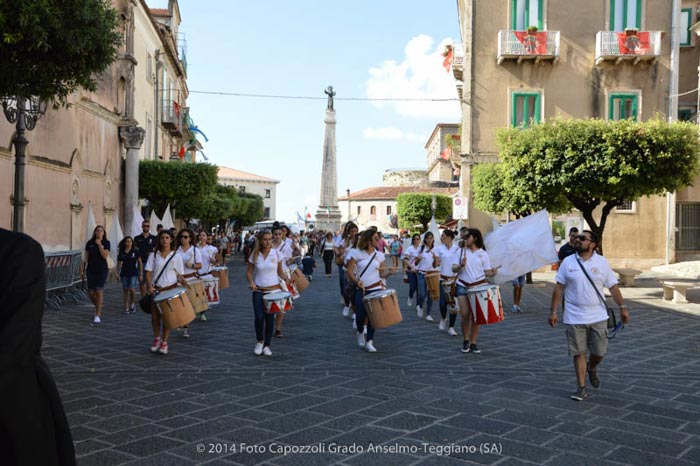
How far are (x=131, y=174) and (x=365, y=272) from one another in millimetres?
16123

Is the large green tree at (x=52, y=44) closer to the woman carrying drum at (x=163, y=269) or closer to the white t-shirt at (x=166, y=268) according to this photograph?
the woman carrying drum at (x=163, y=269)

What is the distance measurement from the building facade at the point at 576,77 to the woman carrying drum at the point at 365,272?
65.3ft

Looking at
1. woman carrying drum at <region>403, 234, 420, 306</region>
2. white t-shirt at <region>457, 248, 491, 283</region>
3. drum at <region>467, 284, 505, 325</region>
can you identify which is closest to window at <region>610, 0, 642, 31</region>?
woman carrying drum at <region>403, 234, 420, 306</region>

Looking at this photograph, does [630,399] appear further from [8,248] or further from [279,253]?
[8,248]

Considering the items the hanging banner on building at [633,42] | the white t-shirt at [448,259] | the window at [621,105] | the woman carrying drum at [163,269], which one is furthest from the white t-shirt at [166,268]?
the hanging banner on building at [633,42]

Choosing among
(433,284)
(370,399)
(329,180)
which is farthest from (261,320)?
(329,180)

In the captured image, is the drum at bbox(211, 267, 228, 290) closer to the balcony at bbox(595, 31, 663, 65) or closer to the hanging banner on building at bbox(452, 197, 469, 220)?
the hanging banner on building at bbox(452, 197, 469, 220)

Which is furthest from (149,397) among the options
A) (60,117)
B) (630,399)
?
(60,117)

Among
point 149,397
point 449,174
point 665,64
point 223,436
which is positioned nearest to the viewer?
point 223,436

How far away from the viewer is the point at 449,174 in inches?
3150

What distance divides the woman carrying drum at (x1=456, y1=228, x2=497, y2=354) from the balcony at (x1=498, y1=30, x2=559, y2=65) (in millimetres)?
19666

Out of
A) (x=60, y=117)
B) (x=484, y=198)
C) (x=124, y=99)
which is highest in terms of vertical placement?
(x=124, y=99)

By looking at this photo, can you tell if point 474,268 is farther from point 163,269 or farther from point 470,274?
point 163,269

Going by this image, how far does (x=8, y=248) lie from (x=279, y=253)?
7658 millimetres
